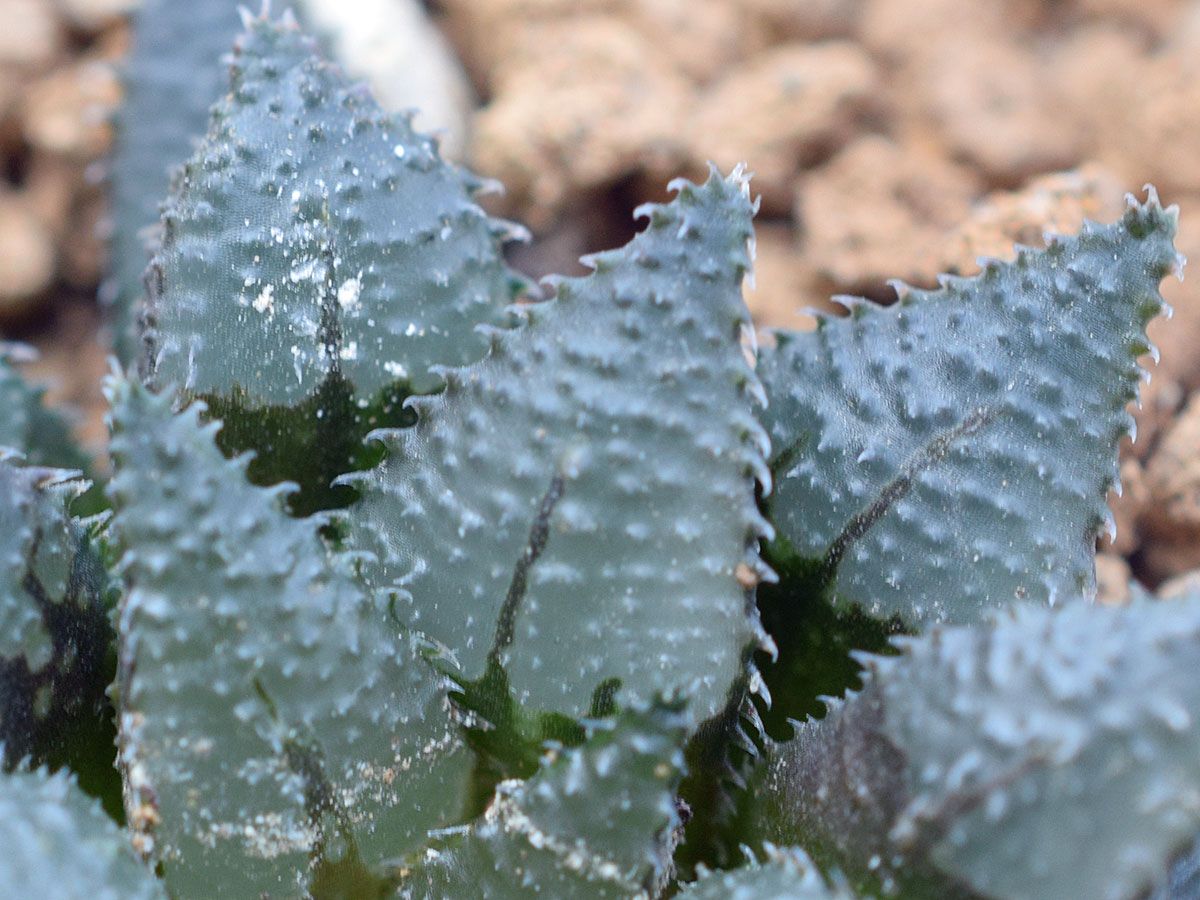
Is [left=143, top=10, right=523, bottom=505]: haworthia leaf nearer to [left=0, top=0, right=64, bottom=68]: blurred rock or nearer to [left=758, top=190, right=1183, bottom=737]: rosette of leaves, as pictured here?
[left=758, top=190, right=1183, bottom=737]: rosette of leaves

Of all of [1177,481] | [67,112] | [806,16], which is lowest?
[1177,481]

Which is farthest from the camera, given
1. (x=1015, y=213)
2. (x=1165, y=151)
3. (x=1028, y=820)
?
(x=1165, y=151)

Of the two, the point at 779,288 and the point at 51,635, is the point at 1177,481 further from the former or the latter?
the point at 51,635

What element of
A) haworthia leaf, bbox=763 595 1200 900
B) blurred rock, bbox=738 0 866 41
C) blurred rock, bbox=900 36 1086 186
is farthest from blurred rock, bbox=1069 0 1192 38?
haworthia leaf, bbox=763 595 1200 900

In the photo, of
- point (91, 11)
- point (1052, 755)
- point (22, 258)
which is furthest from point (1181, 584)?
point (91, 11)

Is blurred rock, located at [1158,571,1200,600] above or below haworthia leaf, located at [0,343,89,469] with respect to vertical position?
above

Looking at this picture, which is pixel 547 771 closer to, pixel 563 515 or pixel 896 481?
pixel 563 515

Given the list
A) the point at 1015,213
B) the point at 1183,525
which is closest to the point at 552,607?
the point at 1015,213
